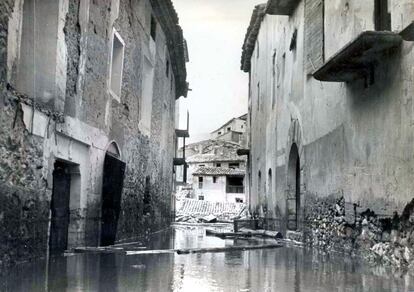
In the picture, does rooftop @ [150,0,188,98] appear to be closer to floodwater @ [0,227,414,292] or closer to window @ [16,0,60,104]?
window @ [16,0,60,104]

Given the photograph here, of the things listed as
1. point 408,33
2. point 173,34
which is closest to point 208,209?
point 173,34

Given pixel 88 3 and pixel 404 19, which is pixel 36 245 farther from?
pixel 404 19

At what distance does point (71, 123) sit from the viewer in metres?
8.82

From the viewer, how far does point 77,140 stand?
9.13 metres

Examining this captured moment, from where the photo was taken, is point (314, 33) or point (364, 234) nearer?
point (364, 234)

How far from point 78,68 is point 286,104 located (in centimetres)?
806

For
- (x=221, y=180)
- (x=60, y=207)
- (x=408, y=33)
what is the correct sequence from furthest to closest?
(x=221, y=180) < (x=60, y=207) < (x=408, y=33)

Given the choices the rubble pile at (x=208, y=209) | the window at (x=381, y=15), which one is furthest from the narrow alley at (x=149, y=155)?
the rubble pile at (x=208, y=209)

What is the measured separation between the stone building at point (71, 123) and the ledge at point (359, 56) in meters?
4.18

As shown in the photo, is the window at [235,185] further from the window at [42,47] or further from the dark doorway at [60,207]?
the window at [42,47]

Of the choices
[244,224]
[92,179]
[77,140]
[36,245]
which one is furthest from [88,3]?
[244,224]

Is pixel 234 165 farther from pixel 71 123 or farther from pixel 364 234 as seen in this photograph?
pixel 71 123

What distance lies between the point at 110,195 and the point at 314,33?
541 cm

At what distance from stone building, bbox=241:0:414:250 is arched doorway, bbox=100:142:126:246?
14.1 ft
